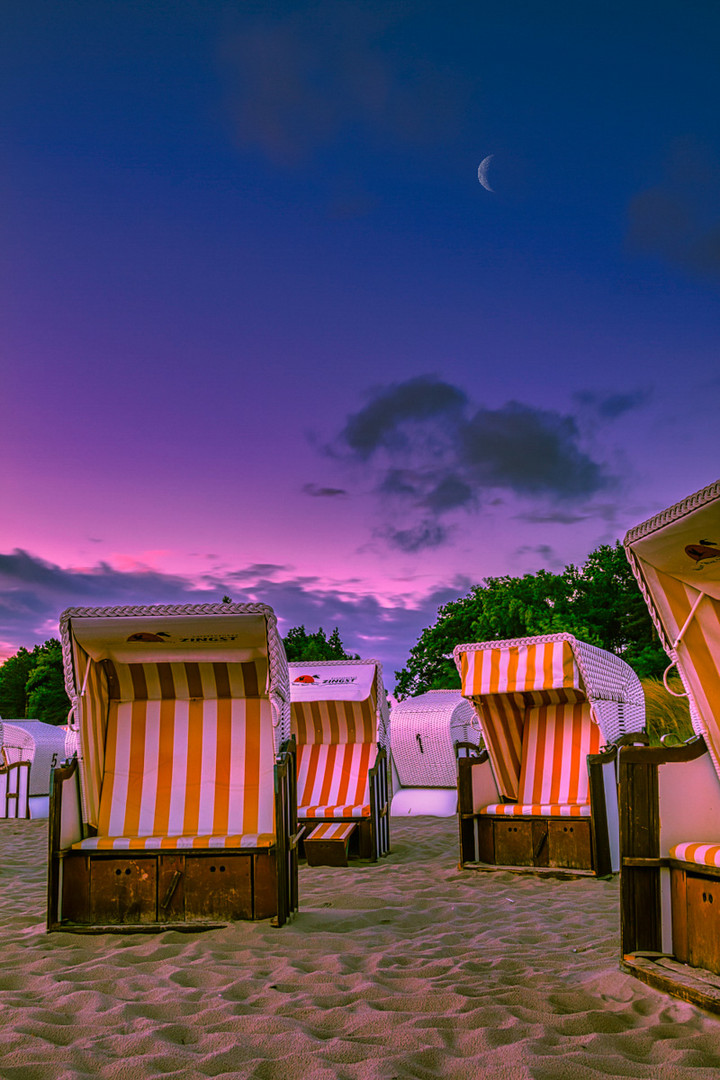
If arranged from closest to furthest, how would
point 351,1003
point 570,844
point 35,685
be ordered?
point 351,1003 < point 570,844 < point 35,685

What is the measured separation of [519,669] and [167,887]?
3.88m

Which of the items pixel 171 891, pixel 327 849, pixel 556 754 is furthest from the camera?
pixel 556 754

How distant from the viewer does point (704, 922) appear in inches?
127

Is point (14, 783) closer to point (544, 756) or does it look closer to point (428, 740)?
point (428, 740)

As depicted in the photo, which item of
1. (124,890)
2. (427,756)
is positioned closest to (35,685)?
(427,756)

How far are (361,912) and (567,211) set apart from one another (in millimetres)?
8542

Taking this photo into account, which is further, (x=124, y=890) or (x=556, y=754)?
(x=556, y=754)

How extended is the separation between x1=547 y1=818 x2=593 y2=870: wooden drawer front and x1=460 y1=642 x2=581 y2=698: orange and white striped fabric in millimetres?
1220

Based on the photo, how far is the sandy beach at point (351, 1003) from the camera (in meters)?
2.50

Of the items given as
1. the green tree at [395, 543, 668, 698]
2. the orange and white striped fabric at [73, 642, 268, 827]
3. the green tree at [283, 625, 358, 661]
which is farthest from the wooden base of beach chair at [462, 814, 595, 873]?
the green tree at [283, 625, 358, 661]

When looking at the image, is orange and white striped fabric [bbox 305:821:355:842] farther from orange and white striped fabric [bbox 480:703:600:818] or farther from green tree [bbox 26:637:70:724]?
green tree [bbox 26:637:70:724]

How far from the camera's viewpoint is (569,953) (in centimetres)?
395

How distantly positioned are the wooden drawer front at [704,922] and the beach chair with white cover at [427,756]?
955cm

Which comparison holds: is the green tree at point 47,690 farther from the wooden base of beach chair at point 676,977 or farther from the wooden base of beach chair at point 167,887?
the wooden base of beach chair at point 676,977
